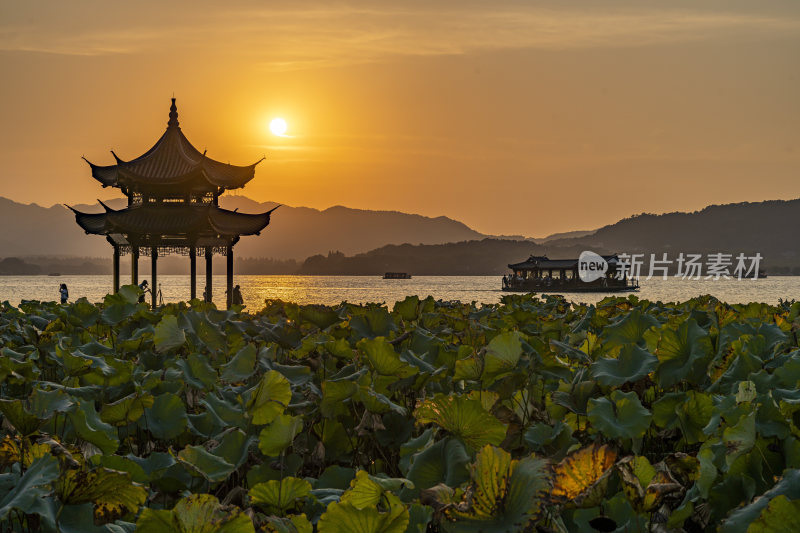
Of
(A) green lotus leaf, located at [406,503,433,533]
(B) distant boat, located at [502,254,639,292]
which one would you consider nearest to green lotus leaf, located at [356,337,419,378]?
(A) green lotus leaf, located at [406,503,433,533]

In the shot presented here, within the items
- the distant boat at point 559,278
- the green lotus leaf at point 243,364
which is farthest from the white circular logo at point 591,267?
the green lotus leaf at point 243,364

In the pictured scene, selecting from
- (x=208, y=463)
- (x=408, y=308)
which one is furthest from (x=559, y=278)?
(x=208, y=463)

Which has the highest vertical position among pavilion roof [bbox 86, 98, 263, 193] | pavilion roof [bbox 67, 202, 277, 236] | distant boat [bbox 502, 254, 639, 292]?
pavilion roof [bbox 86, 98, 263, 193]

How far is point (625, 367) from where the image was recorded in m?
2.32

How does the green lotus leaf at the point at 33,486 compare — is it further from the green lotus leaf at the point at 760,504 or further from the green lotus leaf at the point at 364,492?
the green lotus leaf at the point at 760,504

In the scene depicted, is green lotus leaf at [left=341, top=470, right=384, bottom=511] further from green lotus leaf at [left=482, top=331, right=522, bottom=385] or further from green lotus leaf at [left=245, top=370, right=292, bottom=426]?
green lotus leaf at [left=482, top=331, right=522, bottom=385]

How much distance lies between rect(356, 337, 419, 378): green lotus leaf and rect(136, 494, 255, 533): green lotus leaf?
3.87ft

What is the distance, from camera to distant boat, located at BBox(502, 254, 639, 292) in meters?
91.1

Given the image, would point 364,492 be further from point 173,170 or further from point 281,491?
point 173,170

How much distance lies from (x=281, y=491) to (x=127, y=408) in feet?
3.10

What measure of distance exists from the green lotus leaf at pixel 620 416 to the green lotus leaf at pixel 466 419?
1.37ft

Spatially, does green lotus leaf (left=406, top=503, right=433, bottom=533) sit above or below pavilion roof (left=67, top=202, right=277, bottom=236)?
below

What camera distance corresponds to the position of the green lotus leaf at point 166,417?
228cm

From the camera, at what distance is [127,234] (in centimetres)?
3222
